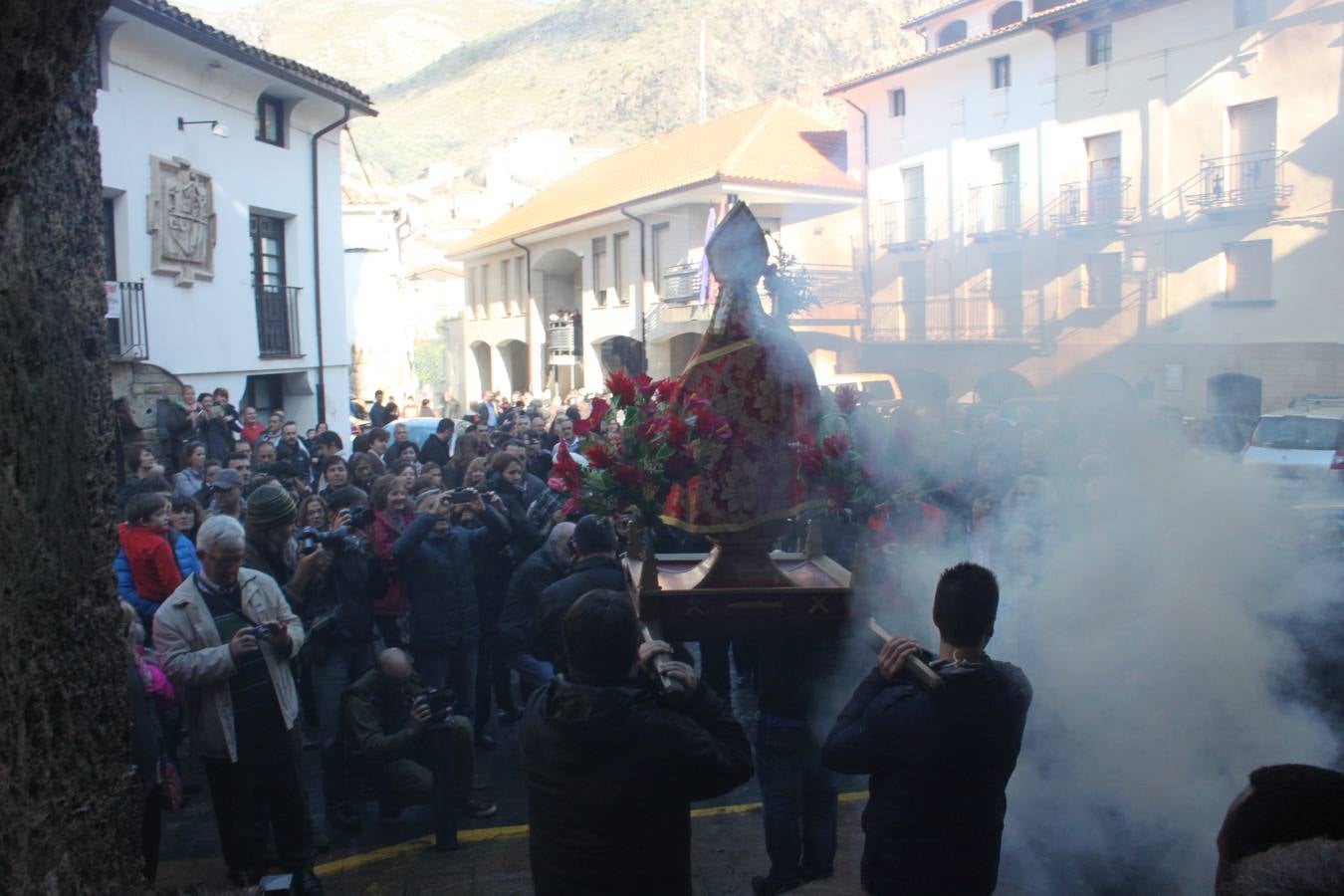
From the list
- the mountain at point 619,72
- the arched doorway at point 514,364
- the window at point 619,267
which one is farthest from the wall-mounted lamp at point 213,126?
Answer: the mountain at point 619,72

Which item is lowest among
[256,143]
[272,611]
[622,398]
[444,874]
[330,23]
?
[444,874]

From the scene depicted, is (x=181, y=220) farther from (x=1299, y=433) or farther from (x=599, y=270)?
(x=599, y=270)

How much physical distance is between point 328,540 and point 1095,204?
551 inches

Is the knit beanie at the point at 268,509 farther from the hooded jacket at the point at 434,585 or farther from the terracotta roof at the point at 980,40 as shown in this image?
the terracotta roof at the point at 980,40

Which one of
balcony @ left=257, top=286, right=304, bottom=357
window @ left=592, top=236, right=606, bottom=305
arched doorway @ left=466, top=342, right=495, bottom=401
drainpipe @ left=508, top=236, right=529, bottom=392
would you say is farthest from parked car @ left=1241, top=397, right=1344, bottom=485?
arched doorway @ left=466, top=342, right=495, bottom=401

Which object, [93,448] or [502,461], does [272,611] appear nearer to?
[93,448]

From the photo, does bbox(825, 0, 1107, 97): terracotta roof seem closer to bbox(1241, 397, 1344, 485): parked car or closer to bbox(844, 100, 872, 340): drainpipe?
bbox(844, 100, 872, 340): drainpipe

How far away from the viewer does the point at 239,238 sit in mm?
16516

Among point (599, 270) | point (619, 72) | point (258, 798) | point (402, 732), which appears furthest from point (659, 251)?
point (619, 72)

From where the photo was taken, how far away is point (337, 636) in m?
5.57

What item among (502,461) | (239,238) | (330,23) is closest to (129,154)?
(239,238)

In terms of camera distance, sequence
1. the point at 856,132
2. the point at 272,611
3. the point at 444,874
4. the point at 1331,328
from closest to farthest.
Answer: the point at 272,611, the point at 444,874, the point at 1331,328, the point at 856,132

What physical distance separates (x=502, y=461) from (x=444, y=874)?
119 inches

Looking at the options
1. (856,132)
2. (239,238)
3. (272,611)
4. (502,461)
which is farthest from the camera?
(856,132)
